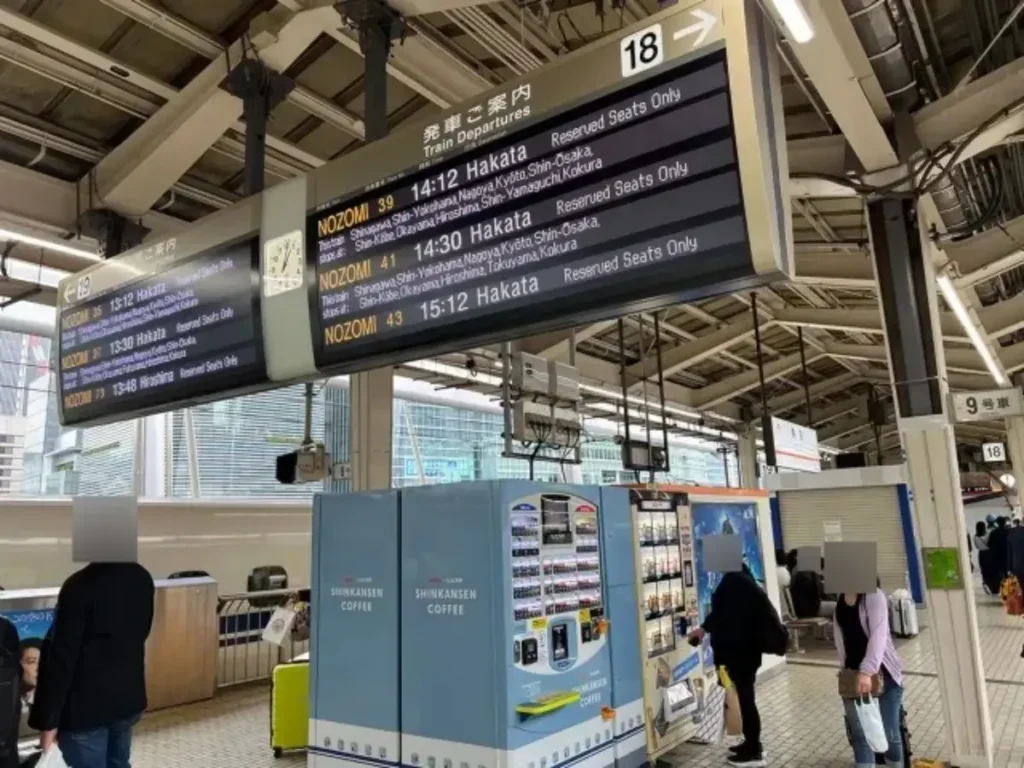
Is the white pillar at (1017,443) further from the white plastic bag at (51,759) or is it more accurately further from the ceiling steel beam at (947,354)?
the white plastic bag at (51,759)

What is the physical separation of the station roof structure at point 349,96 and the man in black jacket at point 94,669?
2732 millimetres

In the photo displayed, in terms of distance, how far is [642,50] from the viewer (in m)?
2.32

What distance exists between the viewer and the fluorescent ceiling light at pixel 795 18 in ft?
6.72

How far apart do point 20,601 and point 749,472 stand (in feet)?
47.3

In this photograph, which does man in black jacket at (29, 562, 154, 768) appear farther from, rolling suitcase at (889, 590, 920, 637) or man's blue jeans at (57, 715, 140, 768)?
rolling suitcase at (889, 590, 920, 637)

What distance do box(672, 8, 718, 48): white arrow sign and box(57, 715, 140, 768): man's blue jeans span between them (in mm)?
3765

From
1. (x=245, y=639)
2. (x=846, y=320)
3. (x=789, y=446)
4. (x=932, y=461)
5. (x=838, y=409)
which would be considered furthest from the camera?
(x=838, y=409)

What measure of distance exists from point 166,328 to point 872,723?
446 centimetres

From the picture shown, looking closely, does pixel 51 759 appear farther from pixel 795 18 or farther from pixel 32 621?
pixel 795 18

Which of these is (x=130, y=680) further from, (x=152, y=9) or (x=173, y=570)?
(x=173, y=570)

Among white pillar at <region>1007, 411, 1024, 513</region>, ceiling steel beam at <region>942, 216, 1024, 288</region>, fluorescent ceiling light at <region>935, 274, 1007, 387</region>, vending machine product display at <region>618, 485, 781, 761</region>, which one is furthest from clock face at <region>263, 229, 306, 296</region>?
white pillar at <region>1007, 411, 1024, 513</region>

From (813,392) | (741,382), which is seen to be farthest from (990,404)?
(813,392)

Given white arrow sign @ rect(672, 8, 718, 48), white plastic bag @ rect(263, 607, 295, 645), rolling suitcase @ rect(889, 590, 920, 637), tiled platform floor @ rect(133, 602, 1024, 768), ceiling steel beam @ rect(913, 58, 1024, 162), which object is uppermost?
ceiling steel beam @ rect(913, 58, 1024, 162)

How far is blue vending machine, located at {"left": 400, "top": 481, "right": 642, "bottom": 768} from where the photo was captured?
4.02 meters
